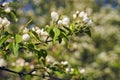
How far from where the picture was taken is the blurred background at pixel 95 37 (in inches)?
711

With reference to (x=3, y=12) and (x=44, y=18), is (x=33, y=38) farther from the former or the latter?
(x=44, y=18)

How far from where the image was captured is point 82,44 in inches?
751

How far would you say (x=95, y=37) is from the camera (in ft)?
67.3

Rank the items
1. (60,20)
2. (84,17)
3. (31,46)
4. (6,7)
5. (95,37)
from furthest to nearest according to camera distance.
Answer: (95,37) → (6,7) → (84,17) → (60,20) → (31,46)

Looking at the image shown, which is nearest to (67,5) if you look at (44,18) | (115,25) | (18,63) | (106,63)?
(44,18)

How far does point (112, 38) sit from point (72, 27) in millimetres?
16261

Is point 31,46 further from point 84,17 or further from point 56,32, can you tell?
point 84,17

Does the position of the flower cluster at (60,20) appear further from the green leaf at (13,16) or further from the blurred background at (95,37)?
the blurred background at (95,37)

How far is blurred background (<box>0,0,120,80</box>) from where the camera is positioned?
18.0m

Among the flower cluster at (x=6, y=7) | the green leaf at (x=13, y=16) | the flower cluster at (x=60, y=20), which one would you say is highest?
the flower cluster at (x=6, y=7)

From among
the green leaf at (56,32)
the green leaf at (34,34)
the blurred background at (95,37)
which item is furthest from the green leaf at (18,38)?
the blurred background at (95,37)

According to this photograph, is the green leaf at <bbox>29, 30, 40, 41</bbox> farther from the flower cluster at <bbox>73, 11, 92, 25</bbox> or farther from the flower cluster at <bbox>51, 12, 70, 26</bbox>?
the flower cluster at <bbox>73, 11, 92, 25</bbox>

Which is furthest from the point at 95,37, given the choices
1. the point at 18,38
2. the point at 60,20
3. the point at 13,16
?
the point at 18,38

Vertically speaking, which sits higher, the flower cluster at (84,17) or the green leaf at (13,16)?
the green leaf at (13,16)
